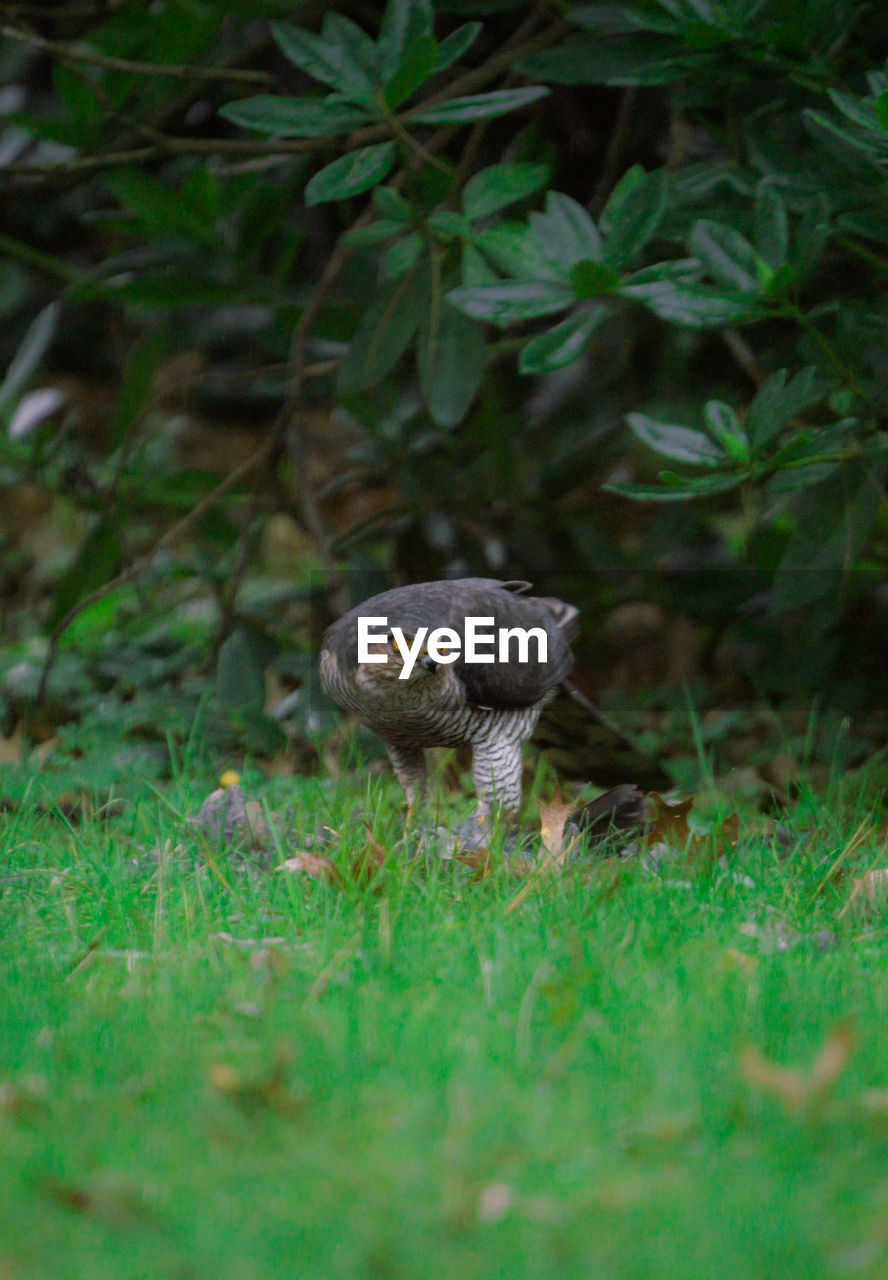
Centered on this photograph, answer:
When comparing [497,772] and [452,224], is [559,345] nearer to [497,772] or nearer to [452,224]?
[452,224]

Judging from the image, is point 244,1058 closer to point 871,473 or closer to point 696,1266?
point 696,1266

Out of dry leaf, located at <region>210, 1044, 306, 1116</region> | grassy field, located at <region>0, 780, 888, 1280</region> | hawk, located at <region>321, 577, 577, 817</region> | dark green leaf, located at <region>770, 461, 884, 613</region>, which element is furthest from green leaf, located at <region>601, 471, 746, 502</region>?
dry leaf, located at <region>210, 1044, 306, 1116</region>

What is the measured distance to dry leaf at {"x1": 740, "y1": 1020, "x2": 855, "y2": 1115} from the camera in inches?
67.9

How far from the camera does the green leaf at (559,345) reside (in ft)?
9.67

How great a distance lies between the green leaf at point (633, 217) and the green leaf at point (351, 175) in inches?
23.0

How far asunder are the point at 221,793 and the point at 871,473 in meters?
1.93

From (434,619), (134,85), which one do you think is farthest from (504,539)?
(434,619)

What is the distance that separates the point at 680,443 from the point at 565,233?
21.5 inches

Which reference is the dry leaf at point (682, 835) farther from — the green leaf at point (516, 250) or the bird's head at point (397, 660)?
the green leaf at point (516, 250)

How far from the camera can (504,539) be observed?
4742 millimetres

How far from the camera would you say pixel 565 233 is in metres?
2.97

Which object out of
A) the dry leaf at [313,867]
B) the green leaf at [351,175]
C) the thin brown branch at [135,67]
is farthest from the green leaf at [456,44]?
the dry leaf at [313,867]

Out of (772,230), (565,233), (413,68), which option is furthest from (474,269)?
(772,230)

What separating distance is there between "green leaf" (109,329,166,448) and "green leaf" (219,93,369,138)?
1416mm
